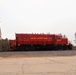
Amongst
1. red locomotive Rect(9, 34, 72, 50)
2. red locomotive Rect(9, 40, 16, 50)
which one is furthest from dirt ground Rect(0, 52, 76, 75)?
red locomotive Rect(9, 40, 16, 50)

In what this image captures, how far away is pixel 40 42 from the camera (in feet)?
180

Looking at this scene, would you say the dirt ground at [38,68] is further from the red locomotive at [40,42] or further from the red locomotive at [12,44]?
the red locomotive at [12,44]

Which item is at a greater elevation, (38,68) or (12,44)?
(12,44)

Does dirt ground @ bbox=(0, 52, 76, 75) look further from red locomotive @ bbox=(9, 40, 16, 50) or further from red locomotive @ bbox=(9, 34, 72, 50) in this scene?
red locomotive @ bbox=(9, 40, 16, 50)

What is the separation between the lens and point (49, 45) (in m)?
55.0

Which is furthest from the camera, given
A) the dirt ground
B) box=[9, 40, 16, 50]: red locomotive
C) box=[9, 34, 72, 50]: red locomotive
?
box=[9, 40, 16, 50]: red locomotive

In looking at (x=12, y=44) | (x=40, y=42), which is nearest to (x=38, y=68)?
(x=40, y=42)

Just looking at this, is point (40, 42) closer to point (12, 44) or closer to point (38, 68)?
point (12, 44)

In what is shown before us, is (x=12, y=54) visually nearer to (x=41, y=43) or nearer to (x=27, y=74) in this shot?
(x=41, y=43)

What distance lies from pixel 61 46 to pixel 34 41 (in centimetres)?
486

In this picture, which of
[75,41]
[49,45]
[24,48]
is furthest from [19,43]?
[75,41]

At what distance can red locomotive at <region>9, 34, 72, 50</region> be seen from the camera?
54.0 metres

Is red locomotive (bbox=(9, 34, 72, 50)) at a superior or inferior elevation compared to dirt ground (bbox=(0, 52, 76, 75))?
superior

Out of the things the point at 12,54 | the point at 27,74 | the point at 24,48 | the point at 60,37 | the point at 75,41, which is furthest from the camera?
the point at 75,41
